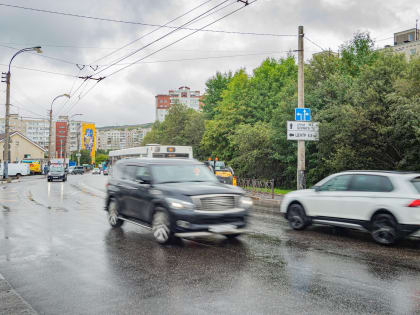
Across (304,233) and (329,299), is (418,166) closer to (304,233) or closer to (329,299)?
(304,233)

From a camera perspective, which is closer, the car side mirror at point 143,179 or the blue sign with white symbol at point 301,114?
the car side mirror at point 143,179

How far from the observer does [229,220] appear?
8.23 m

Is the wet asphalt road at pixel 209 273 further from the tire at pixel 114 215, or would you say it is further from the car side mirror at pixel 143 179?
the car side mirror at pixel 143 179

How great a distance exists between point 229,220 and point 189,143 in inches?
2210

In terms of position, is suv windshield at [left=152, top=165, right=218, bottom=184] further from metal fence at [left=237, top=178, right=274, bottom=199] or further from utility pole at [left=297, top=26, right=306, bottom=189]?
metal fence at [left=237, top=178, right=274, bottom=199]

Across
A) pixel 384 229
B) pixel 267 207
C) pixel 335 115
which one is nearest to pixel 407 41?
pixel 335 115

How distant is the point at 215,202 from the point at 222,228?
1.79ft

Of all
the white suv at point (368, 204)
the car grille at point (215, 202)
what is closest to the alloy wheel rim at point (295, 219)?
the white suv at point (368, 204)

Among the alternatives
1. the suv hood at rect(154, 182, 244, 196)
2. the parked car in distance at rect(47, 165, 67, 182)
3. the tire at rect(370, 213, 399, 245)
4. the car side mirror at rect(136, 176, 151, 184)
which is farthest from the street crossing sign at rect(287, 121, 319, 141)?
the parked car in distance at rect(47, 165, 67, 182)

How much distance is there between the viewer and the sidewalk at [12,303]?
4363 mm

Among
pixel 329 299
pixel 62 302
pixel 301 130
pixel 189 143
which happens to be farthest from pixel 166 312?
pixel 189 143

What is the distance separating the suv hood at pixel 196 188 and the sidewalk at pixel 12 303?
143 inches

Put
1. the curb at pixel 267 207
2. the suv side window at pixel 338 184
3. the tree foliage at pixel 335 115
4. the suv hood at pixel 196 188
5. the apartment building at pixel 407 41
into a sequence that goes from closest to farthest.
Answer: the suv hood at pixel 196 188
the suv side window at pixel 338 184
the curb at pixel 267 207
the tree foliage at pixel 335 115
the apartment building at pixel 407 41

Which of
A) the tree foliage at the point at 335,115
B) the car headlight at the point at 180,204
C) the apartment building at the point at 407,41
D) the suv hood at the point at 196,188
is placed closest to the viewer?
the car headlight at the point at 180,204
